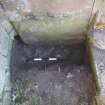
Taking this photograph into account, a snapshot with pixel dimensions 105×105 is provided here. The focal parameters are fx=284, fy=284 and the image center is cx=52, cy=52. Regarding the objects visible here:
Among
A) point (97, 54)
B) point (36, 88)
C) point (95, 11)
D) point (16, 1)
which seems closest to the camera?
point (16, 1)

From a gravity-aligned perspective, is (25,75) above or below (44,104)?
above

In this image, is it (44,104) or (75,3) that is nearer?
(75,3)

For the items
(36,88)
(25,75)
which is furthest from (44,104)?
(25,75)

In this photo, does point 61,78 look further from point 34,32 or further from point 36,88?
point 34,32

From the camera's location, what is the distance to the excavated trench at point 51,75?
2.43 m

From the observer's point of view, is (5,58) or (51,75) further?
(51,75)

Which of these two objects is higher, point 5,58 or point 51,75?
point 5,58

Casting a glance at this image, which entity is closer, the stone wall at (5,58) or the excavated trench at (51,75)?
the stone wall at (5,58)

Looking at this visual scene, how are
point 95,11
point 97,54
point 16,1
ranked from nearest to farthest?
point 16,1, point 95,11, point 97,54

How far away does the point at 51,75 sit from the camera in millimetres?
2553

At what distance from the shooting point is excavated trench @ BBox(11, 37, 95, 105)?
2.43 metres

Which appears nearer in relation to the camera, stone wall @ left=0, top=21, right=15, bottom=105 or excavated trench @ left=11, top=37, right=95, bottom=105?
stone wall @ left=0, top=21, right=15, bottom=105

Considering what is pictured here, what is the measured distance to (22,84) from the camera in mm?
2498

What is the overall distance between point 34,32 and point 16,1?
1.47 feet
